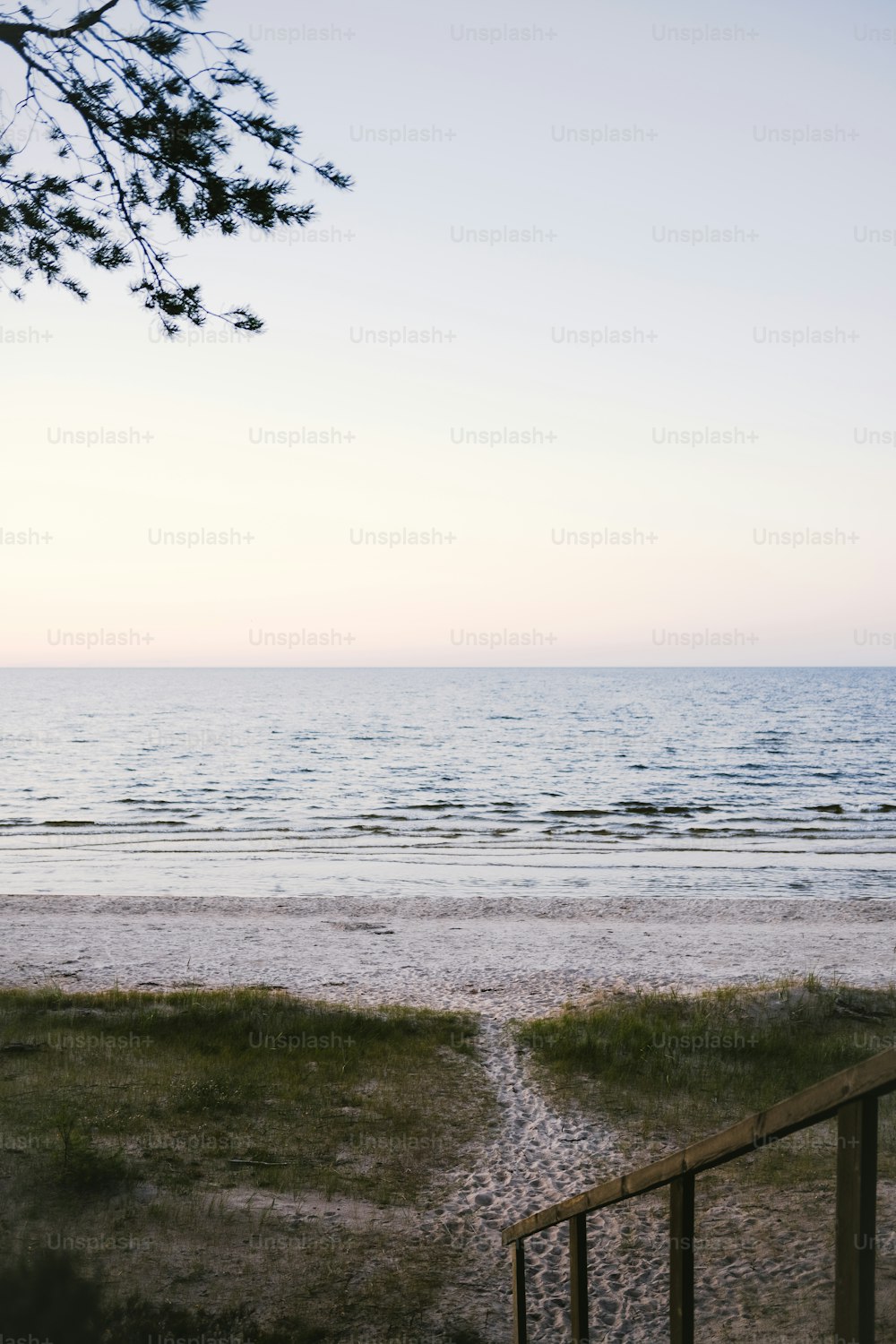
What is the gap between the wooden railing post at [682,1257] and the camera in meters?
2.92

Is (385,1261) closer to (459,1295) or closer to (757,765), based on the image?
(459,1295)

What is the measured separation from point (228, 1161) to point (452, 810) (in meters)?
27.7

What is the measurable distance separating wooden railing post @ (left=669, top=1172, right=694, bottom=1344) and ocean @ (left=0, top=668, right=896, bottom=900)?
18963 mm

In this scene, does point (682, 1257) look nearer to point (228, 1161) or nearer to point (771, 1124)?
point (771, 1124)

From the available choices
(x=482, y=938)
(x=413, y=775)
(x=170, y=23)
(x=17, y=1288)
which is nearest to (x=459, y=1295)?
(x=17, y=1288)

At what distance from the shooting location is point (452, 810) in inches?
1388

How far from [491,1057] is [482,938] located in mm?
7062

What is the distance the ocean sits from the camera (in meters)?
23.8

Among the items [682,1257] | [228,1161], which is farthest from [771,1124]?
[228,1161]

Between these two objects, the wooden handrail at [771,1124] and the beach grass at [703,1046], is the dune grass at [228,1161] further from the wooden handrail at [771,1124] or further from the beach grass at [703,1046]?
the wooden handrail at [771,1124]

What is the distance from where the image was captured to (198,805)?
36562 mm

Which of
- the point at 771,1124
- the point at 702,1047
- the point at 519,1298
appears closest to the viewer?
the point at 771,1124

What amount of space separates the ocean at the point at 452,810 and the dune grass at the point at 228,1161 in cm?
1086

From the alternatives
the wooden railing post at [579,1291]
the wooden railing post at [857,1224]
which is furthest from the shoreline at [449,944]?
the wooden railing post at [857,1224]
